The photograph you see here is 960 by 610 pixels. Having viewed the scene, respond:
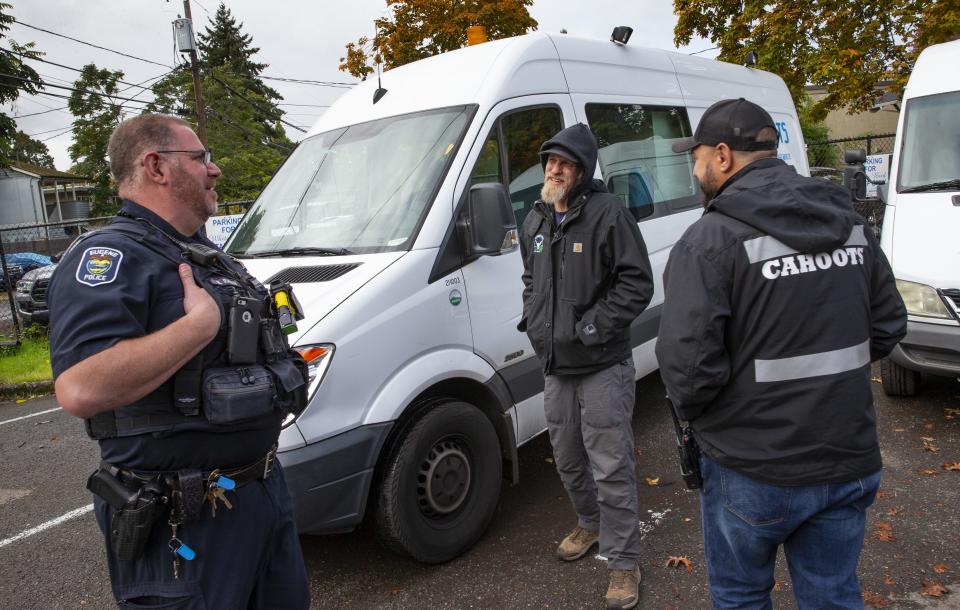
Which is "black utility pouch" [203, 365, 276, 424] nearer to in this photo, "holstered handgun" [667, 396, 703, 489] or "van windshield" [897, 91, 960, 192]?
"holstered handgun" [667, 396, 703, 489]

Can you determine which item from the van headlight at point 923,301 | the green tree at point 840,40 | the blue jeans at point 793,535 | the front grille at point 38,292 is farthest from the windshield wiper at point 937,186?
the front grille at point 38,292

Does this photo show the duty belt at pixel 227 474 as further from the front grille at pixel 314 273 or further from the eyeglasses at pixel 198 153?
the front grille at pixel 314 273

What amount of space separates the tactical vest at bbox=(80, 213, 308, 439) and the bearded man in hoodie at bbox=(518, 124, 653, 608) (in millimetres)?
1387

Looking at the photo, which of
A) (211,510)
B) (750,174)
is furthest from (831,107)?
(211,510)

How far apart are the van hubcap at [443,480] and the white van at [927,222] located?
2.84 metres

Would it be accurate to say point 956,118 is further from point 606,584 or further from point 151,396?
point 151,396

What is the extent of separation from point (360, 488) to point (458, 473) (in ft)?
1.93

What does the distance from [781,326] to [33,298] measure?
11.2 meters

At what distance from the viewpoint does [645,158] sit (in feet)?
16.1

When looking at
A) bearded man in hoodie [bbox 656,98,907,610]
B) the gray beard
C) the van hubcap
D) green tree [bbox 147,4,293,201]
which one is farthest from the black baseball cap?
green tree [bbox 147,4,293,201]

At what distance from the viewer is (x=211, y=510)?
188 cm

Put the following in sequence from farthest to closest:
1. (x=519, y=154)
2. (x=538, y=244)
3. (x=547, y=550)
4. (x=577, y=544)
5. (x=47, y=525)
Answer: (x=47, y=525) → (x=519, y=154) → (x=547, y=550) → (x=577, y=544) → (x=538, y=244)

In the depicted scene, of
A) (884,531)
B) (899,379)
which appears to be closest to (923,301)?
(899,379)

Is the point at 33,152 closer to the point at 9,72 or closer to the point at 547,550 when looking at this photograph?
the point at 9,72
